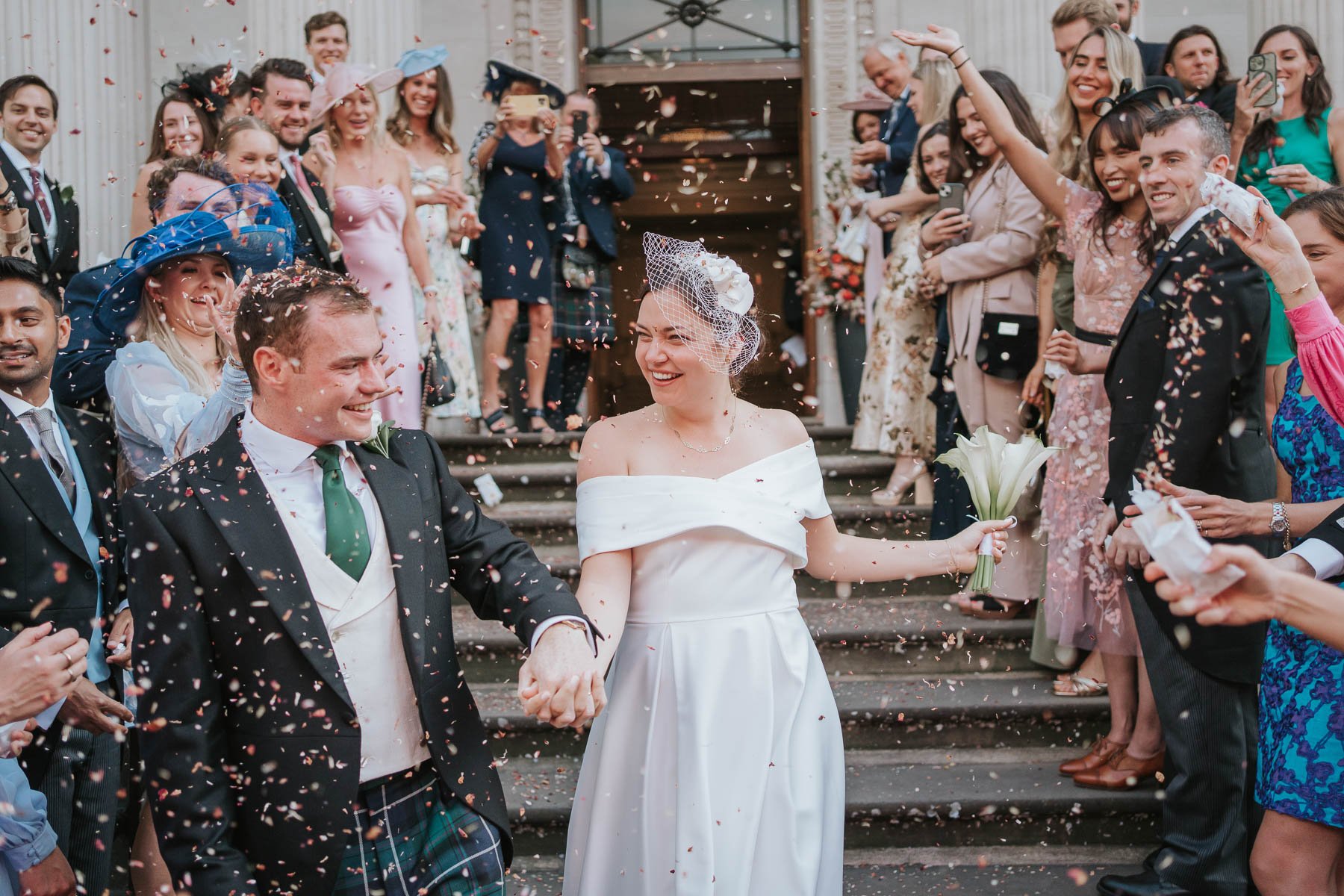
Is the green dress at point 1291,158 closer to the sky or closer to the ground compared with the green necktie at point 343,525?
closer to the sky

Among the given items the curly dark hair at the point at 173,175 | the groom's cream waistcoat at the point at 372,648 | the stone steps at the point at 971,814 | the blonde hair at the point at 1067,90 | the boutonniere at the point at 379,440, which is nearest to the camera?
the groom's cream waistcoat at the point at 372,648

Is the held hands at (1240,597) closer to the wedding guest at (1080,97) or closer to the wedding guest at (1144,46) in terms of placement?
the wedding guest at (1080,97)

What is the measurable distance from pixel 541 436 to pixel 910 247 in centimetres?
224

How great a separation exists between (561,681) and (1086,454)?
2980 mm

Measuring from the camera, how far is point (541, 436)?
283 inches

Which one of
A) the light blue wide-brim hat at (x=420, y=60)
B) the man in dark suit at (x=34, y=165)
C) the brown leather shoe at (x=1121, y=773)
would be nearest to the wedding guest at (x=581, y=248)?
the light blue wide-brim hat at (x=420, y=60)

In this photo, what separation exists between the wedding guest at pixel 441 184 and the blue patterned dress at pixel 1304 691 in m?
4.46

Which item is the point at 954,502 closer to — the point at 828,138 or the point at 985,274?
the point at 985,274

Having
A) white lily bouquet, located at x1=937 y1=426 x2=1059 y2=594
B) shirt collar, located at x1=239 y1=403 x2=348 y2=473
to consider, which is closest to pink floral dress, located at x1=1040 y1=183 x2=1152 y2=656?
white lily bouquet, located at x1=937 y1=426 x2=1059 y2=594

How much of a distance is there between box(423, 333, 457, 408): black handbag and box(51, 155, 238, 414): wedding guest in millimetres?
2227

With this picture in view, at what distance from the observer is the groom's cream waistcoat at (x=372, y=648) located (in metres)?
2.69

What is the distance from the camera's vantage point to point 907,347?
6.56m

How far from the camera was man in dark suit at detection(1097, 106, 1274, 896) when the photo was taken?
3.93 metres

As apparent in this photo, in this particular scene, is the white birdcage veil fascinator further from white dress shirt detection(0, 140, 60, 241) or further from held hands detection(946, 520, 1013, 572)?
white dress shirt detection(0, 140, 60, 241)
